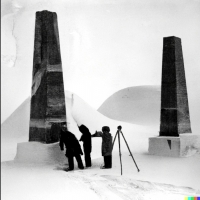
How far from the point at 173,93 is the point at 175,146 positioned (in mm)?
1896

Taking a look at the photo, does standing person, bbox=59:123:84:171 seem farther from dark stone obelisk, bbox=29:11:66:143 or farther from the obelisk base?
the obelisk base

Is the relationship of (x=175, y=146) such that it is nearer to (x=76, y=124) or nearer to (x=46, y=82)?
(x=46, y=82)

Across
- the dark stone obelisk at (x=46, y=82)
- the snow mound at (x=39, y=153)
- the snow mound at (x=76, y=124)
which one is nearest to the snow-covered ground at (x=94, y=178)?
the snow mound at (x=39, y=153)

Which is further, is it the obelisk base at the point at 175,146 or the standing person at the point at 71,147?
the obelisk base at the point at 175,146

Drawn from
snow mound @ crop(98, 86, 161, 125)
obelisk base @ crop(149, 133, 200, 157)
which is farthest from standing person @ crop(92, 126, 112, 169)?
snow mound @ crop(98, 86, 161, 125)

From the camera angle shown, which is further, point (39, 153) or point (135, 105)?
point (135, 105)

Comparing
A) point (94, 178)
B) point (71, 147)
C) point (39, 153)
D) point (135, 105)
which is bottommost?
point (94, 178)

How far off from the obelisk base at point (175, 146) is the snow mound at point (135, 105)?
1455 centimetres

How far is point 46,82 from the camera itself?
11.6 meters

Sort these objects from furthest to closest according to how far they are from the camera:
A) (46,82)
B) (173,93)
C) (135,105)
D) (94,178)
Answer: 1. (135,105)
2. (173,93)
3. (46,82)
4. (94,178)

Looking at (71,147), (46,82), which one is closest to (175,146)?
(71,147)

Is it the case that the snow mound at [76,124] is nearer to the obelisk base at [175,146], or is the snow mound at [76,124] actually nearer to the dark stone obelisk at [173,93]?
the obelisk base at [175,146]

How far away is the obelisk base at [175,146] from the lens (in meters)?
12.7

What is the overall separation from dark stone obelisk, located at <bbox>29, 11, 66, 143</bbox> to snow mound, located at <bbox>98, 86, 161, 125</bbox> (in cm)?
1684
